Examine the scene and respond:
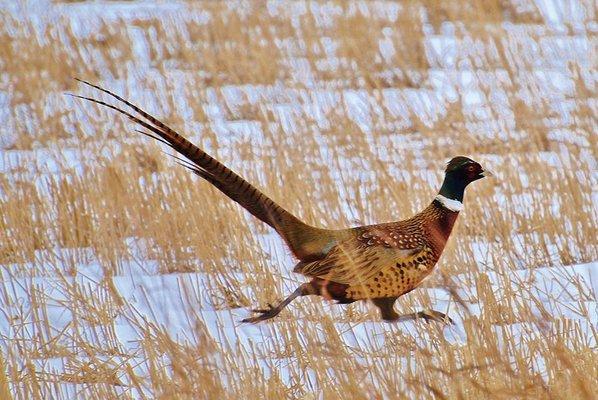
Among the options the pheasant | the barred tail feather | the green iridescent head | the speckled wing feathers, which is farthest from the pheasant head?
the barred tail feather

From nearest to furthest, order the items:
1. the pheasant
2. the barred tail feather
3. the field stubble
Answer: the field stubble < the barred tail feather < the pheasant

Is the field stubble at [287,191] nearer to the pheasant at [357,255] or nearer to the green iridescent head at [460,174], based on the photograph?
the pheasant at [357,255]

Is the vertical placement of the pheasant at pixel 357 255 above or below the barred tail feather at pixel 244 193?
Result: below

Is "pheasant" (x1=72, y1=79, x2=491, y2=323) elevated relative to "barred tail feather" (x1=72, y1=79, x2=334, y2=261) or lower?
lower

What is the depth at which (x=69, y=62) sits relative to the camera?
896cm

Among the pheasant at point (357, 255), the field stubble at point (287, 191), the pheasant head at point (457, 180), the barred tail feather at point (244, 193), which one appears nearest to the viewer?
the field stubble at point (287, 191)

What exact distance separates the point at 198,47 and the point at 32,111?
2.11m

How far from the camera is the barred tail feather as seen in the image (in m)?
3.36

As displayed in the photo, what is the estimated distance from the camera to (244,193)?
3480mm

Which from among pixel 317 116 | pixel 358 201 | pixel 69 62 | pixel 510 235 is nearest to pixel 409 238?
pixel 510 235

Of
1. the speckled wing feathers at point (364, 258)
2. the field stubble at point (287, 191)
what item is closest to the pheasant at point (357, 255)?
the speckled wing feathers at point (364, 258)

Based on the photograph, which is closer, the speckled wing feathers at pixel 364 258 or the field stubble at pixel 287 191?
the field stubble at pixel 287 191

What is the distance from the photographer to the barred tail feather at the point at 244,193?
3357 mm

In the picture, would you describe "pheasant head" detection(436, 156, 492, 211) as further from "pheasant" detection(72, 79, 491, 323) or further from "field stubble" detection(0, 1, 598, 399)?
"field stubble" detection(0, 1, 598, 399)
